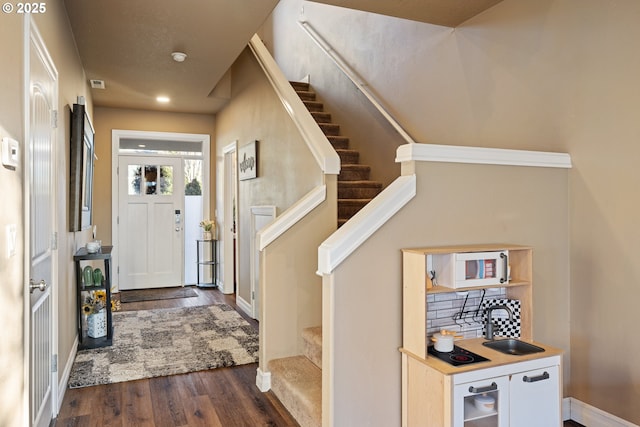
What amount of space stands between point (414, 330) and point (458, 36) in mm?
2307

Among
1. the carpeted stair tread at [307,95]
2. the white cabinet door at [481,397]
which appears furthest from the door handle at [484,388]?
the carpeted stair tread at [307,95]

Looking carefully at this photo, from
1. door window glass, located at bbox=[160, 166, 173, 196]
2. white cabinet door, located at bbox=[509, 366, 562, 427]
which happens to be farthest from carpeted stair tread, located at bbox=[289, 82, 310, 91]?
white cabinet door, located at bbox=[509, 366, 562, 427]

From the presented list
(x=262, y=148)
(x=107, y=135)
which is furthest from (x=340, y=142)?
(x=107, y=135)

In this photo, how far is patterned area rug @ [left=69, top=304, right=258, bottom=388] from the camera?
3451 millimetres

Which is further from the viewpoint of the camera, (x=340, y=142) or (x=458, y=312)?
(x=340, y=142)

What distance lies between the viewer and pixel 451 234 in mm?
2436

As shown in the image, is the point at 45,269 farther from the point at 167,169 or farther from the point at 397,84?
the point at 167,169

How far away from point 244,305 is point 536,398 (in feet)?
11.9

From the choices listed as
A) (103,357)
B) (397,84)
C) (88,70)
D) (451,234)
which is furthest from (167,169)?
(451,234)

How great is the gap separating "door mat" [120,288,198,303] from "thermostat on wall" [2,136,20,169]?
4.52 metres

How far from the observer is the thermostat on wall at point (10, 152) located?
1575mm

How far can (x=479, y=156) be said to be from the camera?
2.46 m

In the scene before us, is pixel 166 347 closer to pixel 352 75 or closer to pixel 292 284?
pixel 292 284

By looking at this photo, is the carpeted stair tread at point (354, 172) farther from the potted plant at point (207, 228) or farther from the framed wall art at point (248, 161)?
the potted plant at point (207, 228)
